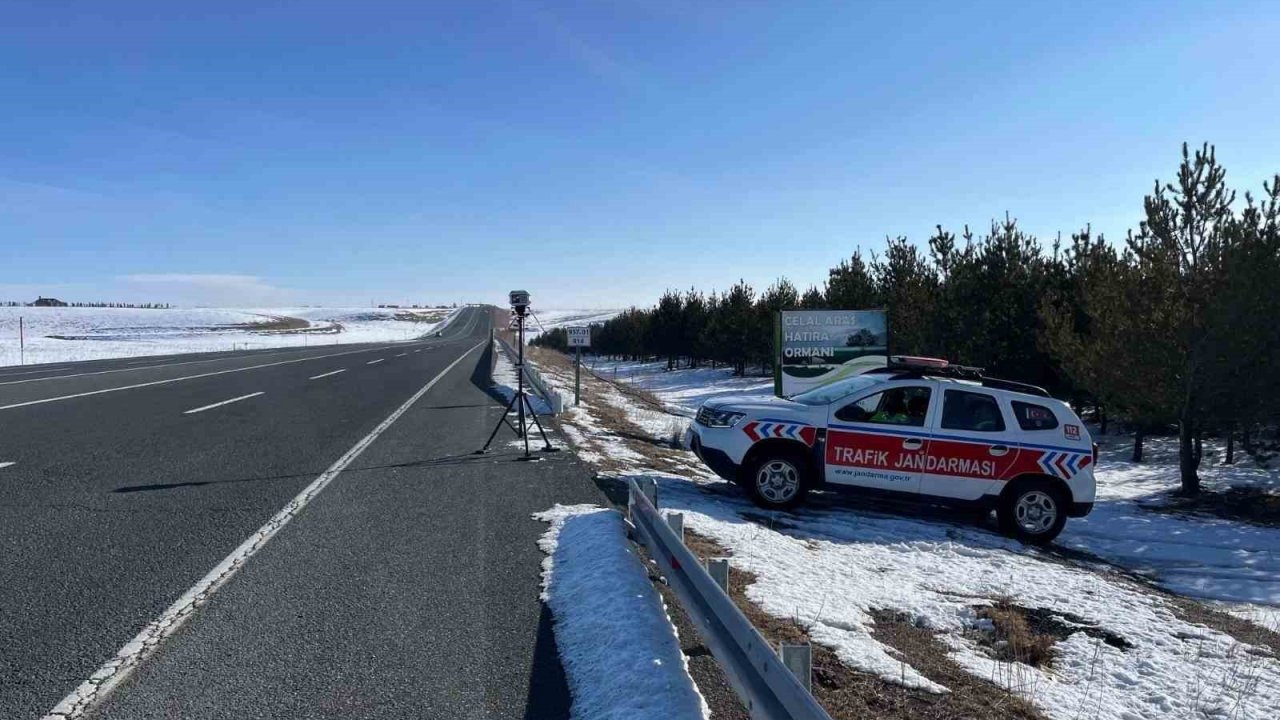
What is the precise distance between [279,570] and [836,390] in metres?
6.73

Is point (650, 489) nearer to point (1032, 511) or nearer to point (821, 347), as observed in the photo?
point (1032, 511)

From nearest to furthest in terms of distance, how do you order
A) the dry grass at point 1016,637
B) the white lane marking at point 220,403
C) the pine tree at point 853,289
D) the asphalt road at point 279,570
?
1. the asphalt road at point 279,570
2. the dry grass at point 1016,637
3. the white lane marking at point 220,403
4. the pine tree at point 853,289

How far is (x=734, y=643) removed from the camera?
11.7 feet

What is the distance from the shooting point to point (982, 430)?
9094 millimetres

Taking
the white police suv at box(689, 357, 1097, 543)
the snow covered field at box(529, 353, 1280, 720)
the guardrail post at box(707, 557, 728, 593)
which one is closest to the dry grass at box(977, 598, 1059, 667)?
the snow covered field at box(529, 353, 1280, 720)

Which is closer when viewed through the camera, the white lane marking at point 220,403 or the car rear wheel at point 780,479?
the car rear wheel at point 780,479

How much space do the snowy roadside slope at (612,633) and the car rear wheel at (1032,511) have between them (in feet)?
16.5

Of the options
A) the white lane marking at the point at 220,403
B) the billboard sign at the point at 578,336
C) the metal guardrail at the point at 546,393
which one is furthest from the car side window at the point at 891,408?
the white lane marking at the point at 220,403

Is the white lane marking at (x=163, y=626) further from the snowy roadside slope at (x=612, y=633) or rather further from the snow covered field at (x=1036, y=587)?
the snow covered field at (x=1036, y=587)

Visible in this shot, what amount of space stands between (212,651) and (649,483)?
3.33 metres

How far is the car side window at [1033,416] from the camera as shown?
29.8 ft

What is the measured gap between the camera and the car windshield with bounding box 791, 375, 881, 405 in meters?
9.55

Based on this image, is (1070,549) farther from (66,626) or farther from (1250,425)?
(66,626)

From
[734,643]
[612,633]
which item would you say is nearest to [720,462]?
[612,633]
